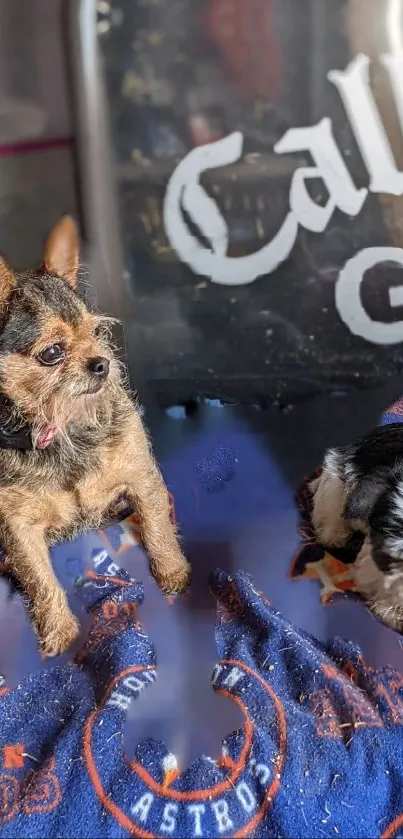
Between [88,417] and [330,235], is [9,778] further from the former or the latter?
[330,235]

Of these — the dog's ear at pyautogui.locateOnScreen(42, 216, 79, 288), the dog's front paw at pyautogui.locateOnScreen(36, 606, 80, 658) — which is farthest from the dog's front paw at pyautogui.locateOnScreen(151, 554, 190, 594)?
the dog's ear at pyautogui.locateOnScreen(42, 216, 79, 288)

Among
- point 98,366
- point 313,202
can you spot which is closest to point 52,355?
point 98,366

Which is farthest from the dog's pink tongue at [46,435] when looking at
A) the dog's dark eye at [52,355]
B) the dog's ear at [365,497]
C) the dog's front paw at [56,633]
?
the dog's ear at [365,497]

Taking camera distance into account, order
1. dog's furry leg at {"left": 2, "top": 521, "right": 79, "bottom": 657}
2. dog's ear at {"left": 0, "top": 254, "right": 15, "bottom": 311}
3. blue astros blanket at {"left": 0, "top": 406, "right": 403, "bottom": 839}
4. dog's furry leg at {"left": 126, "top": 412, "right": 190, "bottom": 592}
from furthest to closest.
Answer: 1. dog's furry leg at {"left": 126, "top": 412, "right": 190, "bottom": 592}
2. dog's furry leg at {"left": 2, "top": 521, "right": 79, "bottom": 657}
3. dog's ear at {"left": 0, "top": 254, "right": 15, "bottom": 311}
4. blue astros blanket at {"left": 0, "top": 406, "right": 403, "bottom": 839}

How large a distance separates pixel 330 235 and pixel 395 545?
48.2 inches

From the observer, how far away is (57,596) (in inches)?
75.7

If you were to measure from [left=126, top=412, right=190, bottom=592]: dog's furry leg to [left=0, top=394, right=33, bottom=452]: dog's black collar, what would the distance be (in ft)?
1.07

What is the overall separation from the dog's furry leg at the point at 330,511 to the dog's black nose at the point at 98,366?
81 centimetres

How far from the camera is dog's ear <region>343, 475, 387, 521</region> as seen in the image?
1.92 metres

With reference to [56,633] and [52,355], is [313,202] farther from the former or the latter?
[56,633]

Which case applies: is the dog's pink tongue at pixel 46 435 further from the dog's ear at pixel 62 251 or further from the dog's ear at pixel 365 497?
the dog's ear at pixel 365 497

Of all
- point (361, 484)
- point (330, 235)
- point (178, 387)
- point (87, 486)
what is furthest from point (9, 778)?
point (330, 235)

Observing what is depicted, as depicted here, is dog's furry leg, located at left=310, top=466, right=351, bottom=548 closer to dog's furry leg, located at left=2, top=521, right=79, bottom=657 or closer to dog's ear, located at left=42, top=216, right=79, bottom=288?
dog's furry leg, located at left=2, top=521, right=79, bottom=657

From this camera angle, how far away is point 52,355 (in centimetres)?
166
